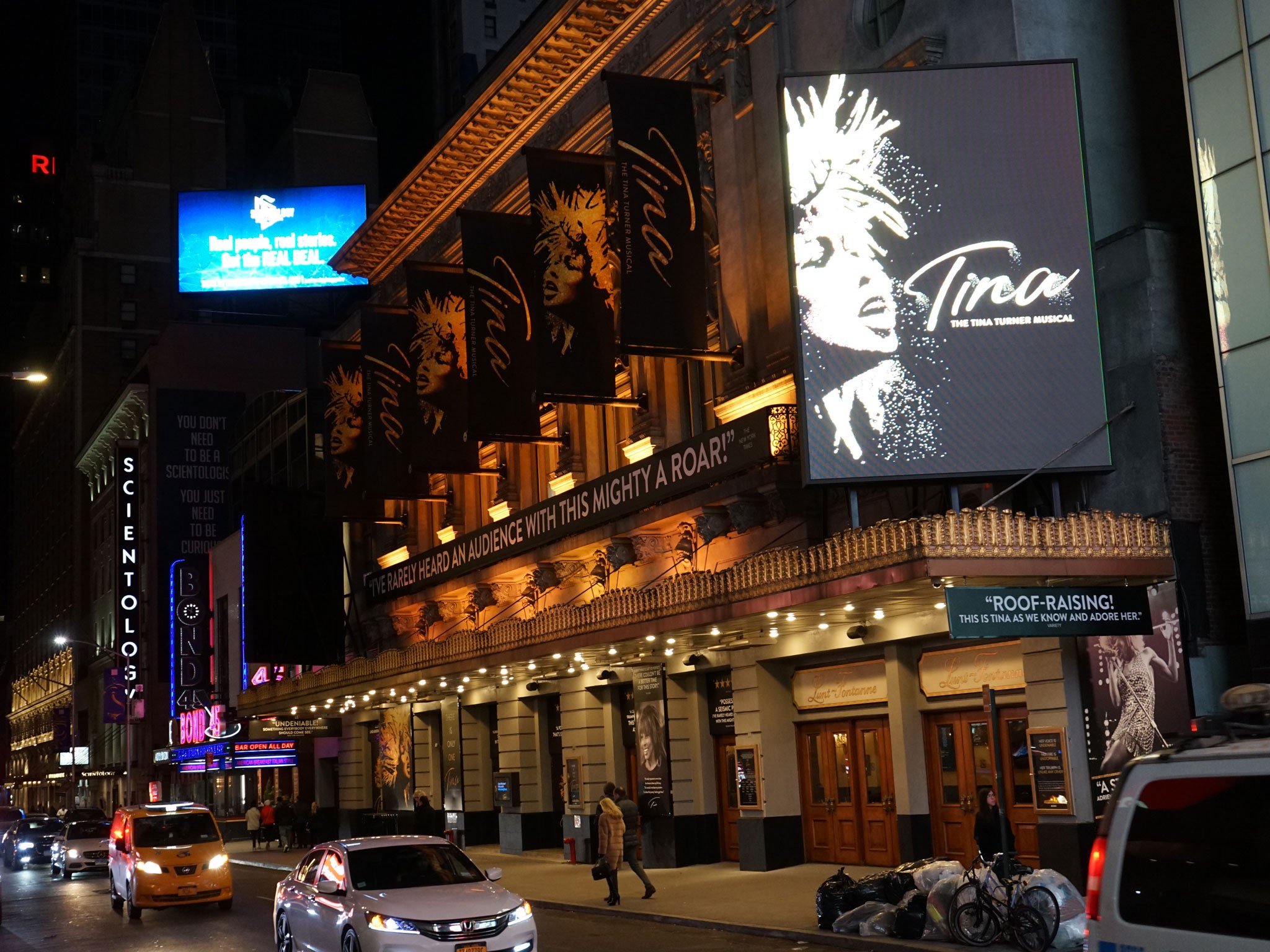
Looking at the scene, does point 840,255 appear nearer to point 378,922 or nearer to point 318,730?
point 378,922

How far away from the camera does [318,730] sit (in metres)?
47.3

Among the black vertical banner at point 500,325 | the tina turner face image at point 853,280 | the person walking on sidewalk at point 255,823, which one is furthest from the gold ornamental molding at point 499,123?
the person walking on sidewalk at point 255,823

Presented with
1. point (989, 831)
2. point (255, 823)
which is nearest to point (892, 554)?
point (989, 831)

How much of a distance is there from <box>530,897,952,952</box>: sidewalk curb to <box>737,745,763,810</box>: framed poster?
4490 millimetres

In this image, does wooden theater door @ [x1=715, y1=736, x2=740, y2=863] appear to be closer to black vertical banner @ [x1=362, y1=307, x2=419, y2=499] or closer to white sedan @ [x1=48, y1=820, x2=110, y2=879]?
black vertical banner @ [x1=362, y1=307, x2=419, y2=499]

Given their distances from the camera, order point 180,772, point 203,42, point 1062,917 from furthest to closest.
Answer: point 203,42 → point 180,772 → point 1062,917

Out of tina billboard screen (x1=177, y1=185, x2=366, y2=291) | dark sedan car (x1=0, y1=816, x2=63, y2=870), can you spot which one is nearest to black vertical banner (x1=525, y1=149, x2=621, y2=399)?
dark sedan car (x1=0, y1=816, x2=63, y2=870)

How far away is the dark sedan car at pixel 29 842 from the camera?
47.0 m

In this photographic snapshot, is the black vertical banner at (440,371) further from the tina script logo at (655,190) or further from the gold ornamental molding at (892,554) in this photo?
the tina script logo at (655,190)

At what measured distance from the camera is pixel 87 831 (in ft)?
129

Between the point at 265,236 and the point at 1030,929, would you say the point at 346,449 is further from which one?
the point at 265,236

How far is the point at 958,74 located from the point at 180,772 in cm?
6139

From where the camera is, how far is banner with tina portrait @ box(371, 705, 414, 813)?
43062mm

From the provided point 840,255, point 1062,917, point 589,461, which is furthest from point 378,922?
point 589,461
